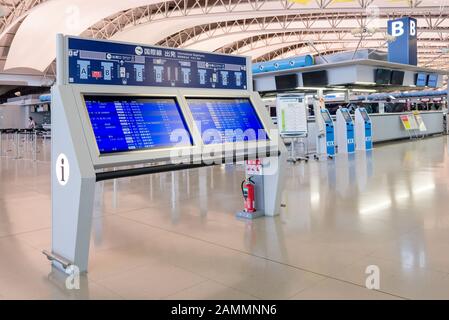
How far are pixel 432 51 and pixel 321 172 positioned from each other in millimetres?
35801

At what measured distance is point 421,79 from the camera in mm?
13820

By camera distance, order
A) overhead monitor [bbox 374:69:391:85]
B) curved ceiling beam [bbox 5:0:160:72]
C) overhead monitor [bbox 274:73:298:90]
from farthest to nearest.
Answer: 1. curved ceiling beam [bbox 5:0:160:72]
2. overhead monitor [bbox 274:73:298:90]
3. overhead monitor [bbox 374:69:391:85]

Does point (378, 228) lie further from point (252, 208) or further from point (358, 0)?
point (358, 0)

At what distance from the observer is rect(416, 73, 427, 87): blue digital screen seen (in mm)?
13691

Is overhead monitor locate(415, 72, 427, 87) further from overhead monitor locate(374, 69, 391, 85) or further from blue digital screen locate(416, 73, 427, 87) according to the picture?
overhead monitor locate(374, 69, 391, 85)

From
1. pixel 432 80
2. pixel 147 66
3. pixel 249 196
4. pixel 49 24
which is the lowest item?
pixel 249 196

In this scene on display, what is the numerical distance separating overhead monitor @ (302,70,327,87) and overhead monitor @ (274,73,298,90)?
28 centimetres

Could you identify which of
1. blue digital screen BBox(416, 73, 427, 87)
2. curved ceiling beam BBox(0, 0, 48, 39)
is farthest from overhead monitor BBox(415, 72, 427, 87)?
curved ceiling beam BBox(0, 0, 48, 39)

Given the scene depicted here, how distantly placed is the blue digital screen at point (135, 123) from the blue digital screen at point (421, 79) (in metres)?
12.4

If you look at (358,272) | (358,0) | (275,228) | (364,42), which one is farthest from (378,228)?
(364,42)

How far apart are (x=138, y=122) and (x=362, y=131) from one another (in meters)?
9.25

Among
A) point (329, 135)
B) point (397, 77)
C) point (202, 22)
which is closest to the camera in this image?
point (329, 135)

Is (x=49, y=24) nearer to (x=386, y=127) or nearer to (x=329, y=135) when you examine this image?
(x=386, y=127)

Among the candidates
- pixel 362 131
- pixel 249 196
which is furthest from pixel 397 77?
pixel 249 196
